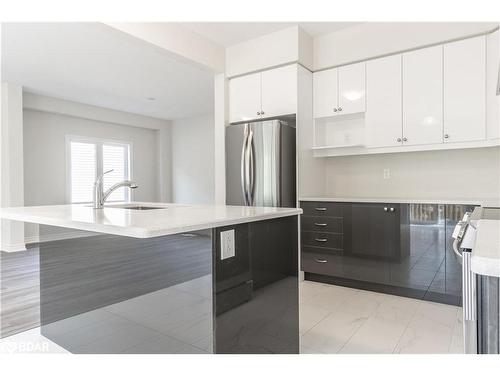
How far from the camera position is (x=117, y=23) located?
2.69 meters

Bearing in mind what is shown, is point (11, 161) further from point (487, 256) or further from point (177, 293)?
point (487, 256)

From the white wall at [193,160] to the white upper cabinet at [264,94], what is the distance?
325 cm

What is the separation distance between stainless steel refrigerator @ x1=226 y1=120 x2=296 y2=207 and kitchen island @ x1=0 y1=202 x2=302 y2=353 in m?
1.35

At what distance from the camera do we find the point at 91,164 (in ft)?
21.8

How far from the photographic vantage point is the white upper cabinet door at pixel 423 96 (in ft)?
10.0

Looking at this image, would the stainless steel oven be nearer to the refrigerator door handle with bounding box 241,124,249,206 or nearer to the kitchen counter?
the kitchen counter

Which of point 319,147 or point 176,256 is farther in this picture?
point 319,147

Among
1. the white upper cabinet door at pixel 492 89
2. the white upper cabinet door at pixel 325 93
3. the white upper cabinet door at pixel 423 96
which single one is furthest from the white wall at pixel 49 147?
the white upper cabinet door at pixel 492 89

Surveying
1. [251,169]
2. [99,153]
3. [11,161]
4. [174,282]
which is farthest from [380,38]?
[99,153]

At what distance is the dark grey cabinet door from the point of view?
2.92 m

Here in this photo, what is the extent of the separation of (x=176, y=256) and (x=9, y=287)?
263 cm
